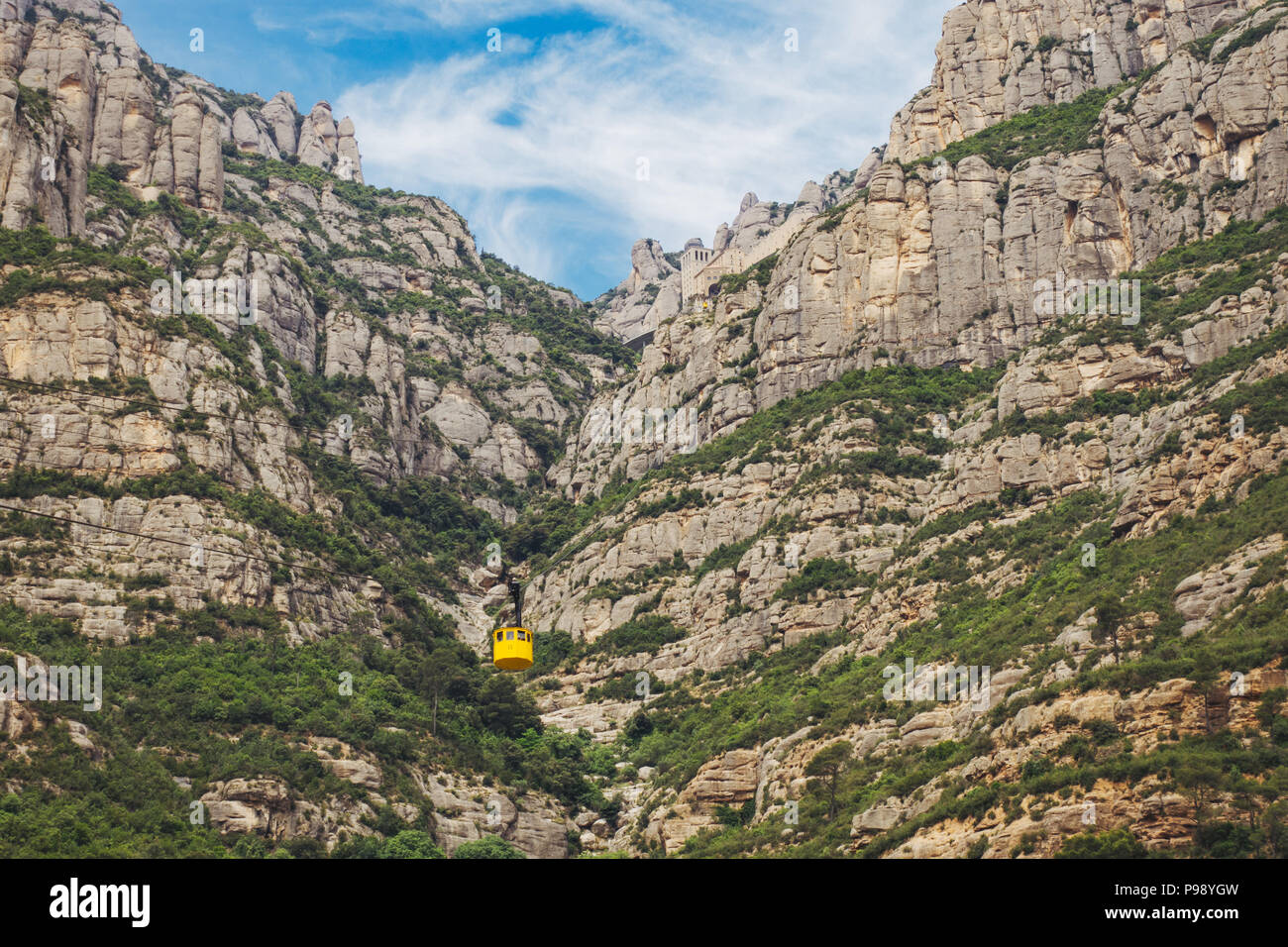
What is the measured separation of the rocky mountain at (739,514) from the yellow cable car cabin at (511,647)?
16896 mm

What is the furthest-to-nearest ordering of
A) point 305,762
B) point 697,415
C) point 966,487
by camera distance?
1. point 697,415
2. point 966,487
3. point 305,762

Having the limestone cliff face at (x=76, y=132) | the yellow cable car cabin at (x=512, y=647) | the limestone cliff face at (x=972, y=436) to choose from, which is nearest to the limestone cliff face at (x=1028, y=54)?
the limestone cliff face at (x=972, y=436)

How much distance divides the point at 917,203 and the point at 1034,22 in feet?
105

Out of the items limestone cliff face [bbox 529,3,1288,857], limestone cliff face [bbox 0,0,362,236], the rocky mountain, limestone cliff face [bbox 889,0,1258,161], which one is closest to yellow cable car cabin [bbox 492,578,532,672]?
limestone cliff face [bbox 529,3,1288,857]

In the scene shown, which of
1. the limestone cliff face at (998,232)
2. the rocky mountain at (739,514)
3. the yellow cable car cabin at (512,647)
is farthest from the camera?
the limestone cliff face at (998,232)

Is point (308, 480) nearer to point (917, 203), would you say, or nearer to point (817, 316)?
point (817, 316)

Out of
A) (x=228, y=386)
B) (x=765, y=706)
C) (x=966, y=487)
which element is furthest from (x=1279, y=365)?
(x=228, y=386)

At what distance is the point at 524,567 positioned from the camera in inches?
5098

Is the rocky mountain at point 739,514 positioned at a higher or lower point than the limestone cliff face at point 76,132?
lower

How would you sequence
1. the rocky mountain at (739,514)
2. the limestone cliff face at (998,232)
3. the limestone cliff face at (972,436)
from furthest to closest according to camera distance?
the limestone cliff face at (998,232), the rocky mountain at (739,514), the limestone cliff face at (972,436)

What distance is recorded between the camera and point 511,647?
1912 inches

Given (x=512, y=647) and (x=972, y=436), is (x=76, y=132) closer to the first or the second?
(x=972, y=436)

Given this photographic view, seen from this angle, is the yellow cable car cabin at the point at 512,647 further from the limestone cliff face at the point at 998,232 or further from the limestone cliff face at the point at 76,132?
the limestone cliff face at the point at 76,132

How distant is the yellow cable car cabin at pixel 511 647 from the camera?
4844 centimetres
